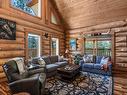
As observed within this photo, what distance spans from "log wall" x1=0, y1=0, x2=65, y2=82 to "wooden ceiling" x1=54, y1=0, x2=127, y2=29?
1058mm

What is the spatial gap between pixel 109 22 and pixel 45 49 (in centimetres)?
399

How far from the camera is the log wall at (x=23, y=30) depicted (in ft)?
13.9

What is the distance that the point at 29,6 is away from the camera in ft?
18.4

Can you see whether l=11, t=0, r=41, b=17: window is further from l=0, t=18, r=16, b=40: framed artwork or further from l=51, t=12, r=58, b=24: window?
l=51, t=12, r=58, b=24: window

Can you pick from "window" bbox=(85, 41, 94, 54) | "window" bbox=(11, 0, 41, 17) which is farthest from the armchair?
"window" bbox=(85, 41, 94, 54)

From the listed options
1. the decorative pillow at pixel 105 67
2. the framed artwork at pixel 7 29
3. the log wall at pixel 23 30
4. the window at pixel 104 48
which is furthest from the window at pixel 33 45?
the window at pixel 104 48

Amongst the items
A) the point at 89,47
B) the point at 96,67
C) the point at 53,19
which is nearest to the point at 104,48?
the point at 89,47

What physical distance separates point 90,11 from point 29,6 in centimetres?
330

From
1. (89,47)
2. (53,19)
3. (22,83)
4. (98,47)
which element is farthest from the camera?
(53,19)

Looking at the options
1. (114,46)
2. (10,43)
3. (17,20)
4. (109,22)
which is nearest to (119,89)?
(114,46)

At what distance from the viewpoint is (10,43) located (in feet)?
14.7

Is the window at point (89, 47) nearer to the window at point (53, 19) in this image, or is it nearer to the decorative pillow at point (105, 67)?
the decorative pillow at point (105, 67)

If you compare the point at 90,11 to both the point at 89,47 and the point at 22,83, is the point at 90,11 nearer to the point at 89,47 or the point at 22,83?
the point at 89,47

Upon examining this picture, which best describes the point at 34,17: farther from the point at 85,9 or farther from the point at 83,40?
the point at 83,40
